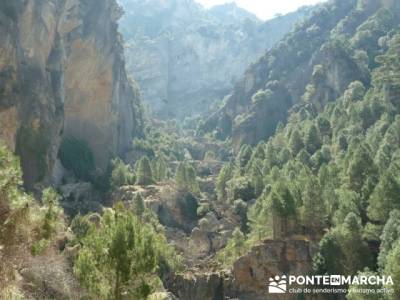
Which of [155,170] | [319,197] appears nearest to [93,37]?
[155,170]

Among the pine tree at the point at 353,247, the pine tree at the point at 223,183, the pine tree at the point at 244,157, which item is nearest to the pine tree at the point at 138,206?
the pine tree at the point at 223,183

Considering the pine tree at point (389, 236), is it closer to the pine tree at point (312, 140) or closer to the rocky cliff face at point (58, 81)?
the rocky cliff face at point (58, 81)

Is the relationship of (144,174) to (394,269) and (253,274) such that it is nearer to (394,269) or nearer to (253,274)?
(253,274)

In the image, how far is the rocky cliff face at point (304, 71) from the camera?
131375 millimetres

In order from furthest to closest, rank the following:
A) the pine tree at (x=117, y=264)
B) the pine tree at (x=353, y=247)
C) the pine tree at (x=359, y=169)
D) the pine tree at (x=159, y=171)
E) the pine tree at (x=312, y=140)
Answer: the pine tree at (x=159, y=171) → the pine tree at (x=312, y=140) → the pine tree at (x=359, y=169) → the pine tree at (x=353, y=247) → the pine tree at (x=117, y=264)

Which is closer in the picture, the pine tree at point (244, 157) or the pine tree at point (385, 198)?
the pine tree at point (385, 198)

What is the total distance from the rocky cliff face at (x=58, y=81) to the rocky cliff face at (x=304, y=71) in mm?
36506

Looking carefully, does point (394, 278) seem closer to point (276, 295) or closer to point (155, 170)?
point (276, 295)

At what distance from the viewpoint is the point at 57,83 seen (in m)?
93.4

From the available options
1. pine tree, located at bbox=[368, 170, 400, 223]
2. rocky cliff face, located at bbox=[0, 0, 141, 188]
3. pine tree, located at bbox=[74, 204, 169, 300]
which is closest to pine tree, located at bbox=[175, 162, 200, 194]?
rocky cliff face, located at bbox=[0, 0, 141, 188]

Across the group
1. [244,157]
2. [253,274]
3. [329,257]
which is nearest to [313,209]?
[329,257]

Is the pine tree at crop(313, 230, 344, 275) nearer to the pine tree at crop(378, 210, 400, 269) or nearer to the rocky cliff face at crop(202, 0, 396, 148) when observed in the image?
the pine tree at crop(378, 210, 400, 269)

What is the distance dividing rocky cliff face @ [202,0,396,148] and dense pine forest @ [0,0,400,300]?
0.65 metres

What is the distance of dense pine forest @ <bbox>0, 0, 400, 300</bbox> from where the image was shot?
26.6 metres
